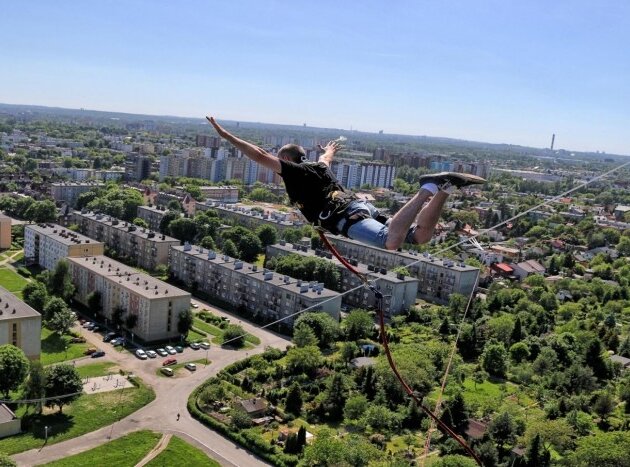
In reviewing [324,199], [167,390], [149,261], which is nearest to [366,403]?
[167,390]

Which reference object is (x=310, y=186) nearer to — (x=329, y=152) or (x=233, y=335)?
(x=329, y=152)

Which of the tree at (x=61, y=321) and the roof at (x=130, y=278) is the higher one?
the roof at (x=130, y=278)

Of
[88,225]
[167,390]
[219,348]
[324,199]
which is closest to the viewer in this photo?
[324,199]

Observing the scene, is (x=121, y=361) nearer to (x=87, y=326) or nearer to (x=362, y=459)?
(x=87, y=326)

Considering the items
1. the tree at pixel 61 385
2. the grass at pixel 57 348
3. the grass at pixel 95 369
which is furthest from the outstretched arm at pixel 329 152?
the grass at pixel 57 348

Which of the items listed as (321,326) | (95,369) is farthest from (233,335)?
(95,369)

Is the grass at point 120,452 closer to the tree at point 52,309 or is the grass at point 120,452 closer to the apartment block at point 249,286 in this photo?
the tree at point 52,309

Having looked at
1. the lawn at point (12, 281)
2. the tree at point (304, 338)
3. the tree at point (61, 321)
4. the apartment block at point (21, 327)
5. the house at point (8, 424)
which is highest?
the apartment block at point (21, 327)
